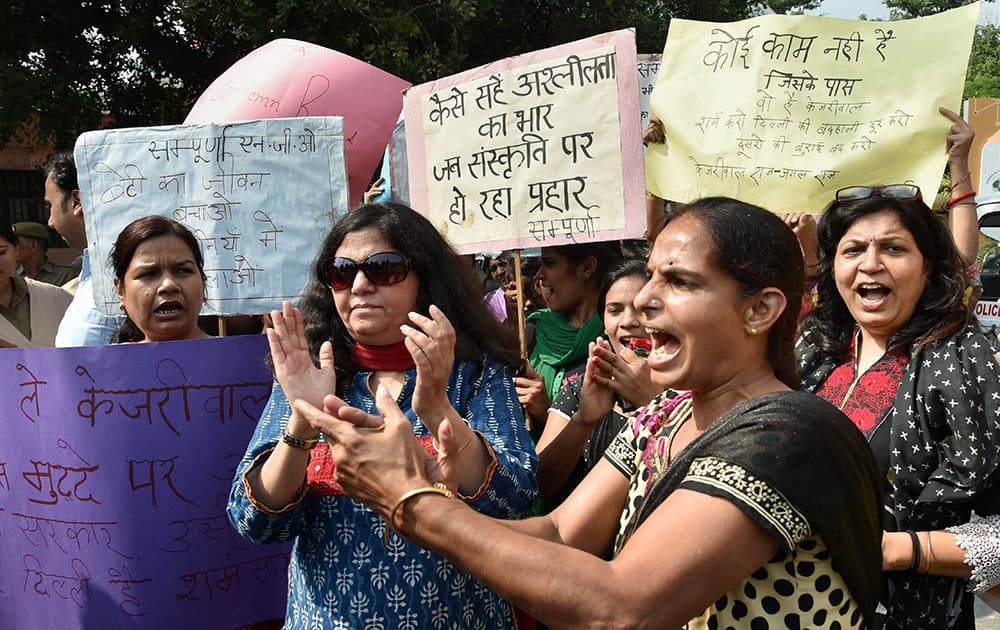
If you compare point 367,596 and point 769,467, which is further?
point 367,596

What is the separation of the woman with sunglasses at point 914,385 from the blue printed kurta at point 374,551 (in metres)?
0.90

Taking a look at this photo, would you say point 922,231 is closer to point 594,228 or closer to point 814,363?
point 814,363

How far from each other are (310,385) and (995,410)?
1653mm

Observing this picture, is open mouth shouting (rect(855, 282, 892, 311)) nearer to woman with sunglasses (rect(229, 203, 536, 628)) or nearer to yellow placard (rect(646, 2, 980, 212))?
yellow placard (rect(646, 2, 980, 212))

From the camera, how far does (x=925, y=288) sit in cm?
261

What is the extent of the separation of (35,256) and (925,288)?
6227mm

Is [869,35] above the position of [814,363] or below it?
above

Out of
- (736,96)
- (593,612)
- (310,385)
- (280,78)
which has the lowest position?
(593,612)

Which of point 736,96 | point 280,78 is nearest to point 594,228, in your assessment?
point 736,96

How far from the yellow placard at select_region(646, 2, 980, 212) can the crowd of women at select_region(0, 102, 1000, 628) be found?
23 cm

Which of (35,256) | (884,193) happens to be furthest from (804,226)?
(35,256)

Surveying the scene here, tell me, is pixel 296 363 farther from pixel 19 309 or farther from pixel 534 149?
pixel 19 309

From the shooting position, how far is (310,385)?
2.15 metres

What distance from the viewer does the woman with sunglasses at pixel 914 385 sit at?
7.50 ft
